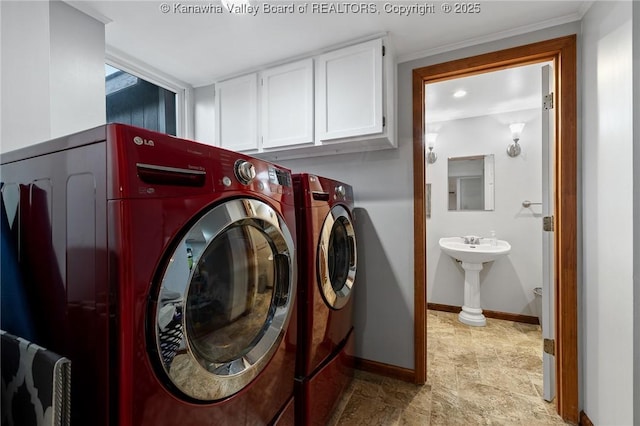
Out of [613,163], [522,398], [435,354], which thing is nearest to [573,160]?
[613,163]

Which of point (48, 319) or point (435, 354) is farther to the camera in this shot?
point (435, 354)

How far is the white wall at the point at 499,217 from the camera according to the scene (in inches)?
117

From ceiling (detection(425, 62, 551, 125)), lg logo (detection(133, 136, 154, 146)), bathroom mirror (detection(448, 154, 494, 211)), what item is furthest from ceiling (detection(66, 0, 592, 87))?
bathroom mirror (detection(448, 154, 494, 211))

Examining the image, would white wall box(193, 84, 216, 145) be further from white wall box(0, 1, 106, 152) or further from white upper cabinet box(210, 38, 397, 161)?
white wall box(0, 1, 106, 152)

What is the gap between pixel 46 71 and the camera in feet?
4.48

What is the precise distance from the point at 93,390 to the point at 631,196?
1893 mm

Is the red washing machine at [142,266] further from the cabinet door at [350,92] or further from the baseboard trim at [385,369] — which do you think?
the baseboard trim at [385,369]

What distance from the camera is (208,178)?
0.77 m

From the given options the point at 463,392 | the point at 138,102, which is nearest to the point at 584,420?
the point at 463,392

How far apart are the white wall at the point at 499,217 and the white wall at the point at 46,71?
126 inches

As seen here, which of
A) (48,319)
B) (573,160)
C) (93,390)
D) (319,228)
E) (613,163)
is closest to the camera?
(93,390)

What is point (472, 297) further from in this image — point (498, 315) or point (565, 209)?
point (565, 209)

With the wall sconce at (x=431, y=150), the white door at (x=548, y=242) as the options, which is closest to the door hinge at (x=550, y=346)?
the white door at (x=548, y=242)

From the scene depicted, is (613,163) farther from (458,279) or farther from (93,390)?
(458,279)
